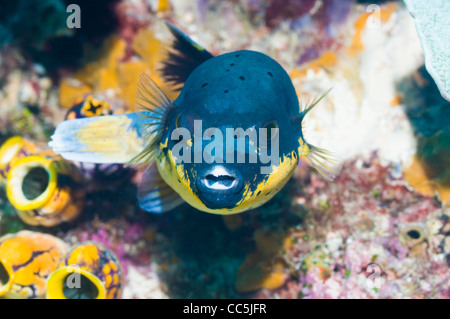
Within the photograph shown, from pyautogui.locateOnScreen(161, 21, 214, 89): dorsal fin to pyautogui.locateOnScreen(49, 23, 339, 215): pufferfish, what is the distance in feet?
0.03

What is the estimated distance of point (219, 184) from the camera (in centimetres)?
187

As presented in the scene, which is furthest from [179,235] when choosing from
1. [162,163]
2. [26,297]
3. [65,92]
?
[65,92]

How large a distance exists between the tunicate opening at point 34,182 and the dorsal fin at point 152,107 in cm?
153

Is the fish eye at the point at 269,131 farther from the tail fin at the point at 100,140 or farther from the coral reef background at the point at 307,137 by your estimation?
the tail fin at the point at 100,140

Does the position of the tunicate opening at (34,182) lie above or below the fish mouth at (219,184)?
below

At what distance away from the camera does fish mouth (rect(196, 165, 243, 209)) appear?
1.86 metres

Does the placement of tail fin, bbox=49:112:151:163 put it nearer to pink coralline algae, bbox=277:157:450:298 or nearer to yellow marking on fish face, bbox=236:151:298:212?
yellow marking on fish face, bbox=236:151:298:212

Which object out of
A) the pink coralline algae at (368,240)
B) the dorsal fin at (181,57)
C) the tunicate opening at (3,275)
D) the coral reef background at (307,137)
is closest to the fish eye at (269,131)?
the coral reef background at (307,137)

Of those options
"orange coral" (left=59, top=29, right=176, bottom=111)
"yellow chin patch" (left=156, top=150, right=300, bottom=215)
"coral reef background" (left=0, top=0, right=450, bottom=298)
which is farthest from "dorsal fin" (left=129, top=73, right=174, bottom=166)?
"orange coral" (left=59, top=29, right=176, bottom=111)

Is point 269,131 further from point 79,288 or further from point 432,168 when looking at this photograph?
point 79,288

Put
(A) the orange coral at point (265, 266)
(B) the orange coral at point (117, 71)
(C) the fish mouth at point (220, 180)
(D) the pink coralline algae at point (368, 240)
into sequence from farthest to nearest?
1. (B) the orange coral at point (117, 71)
2. (A) the orange coral at point (265, 266)
3. (D) the pink coralline algae at point (368, 240)
4. (C) the fish mouth at point (220, 180)

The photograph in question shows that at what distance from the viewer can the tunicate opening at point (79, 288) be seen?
10.5ft

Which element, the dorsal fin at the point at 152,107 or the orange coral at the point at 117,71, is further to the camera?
the orange coral at the point at 117,71

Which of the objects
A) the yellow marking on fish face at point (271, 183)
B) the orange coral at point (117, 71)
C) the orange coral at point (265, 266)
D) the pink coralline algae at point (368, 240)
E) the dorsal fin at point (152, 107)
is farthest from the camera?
the orange coral at point (117, 71)
